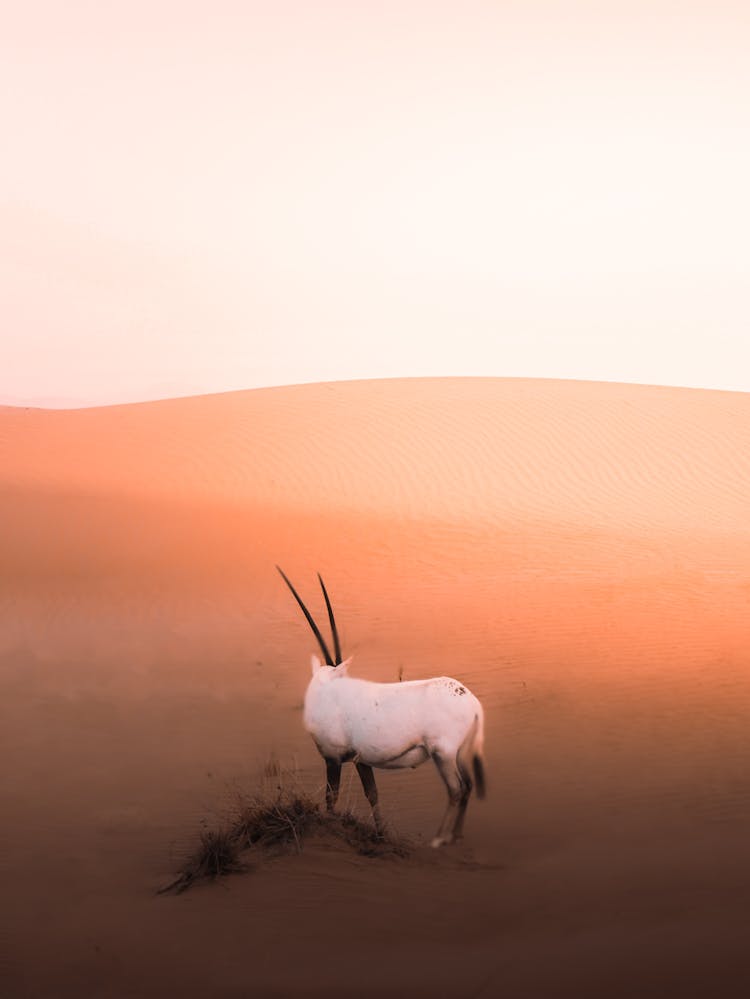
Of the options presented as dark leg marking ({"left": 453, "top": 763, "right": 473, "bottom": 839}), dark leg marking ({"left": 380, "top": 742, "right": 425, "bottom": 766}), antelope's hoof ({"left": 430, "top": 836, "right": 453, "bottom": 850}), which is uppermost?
dark leg marking ({"left": 380, "top": 742, "right": 425, "bottom": 766})

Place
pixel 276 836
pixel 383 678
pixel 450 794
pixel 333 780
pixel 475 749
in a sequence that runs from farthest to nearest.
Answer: pixel 383 678 < pixel 333 780 < pixel 475 749 < pixel 450 794 < pixel 276 836

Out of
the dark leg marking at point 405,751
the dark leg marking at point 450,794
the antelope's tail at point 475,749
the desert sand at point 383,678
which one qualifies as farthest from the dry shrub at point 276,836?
the antelope's tail at point 475,749

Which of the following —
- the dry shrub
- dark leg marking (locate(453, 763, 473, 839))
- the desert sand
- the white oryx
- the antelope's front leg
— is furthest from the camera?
the antelope's front leg

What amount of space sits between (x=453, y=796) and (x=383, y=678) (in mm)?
5055

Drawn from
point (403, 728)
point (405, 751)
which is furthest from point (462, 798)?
point (403, 728)

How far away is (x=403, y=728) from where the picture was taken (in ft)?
19.6

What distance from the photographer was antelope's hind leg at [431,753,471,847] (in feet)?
19.7

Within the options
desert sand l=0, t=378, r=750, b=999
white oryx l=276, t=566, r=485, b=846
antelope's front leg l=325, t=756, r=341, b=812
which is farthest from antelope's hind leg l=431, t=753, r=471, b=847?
antelope's front leg l=325, t=756, r=341, b=812

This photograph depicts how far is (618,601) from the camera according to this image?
47.4 feet

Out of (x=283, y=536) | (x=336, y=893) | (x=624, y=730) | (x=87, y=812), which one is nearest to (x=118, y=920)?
(x=336, y=893)

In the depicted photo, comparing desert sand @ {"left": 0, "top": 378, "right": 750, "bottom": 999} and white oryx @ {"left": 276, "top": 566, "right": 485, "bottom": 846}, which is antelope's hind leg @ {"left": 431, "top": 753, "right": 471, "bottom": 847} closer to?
white oryx @ {"left": 276, "top": 566, "right": 485, "bottom": 846}

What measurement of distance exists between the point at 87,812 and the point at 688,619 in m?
8.57

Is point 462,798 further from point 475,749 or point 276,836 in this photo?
point 276,836

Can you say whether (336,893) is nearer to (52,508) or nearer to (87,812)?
(87,812)
